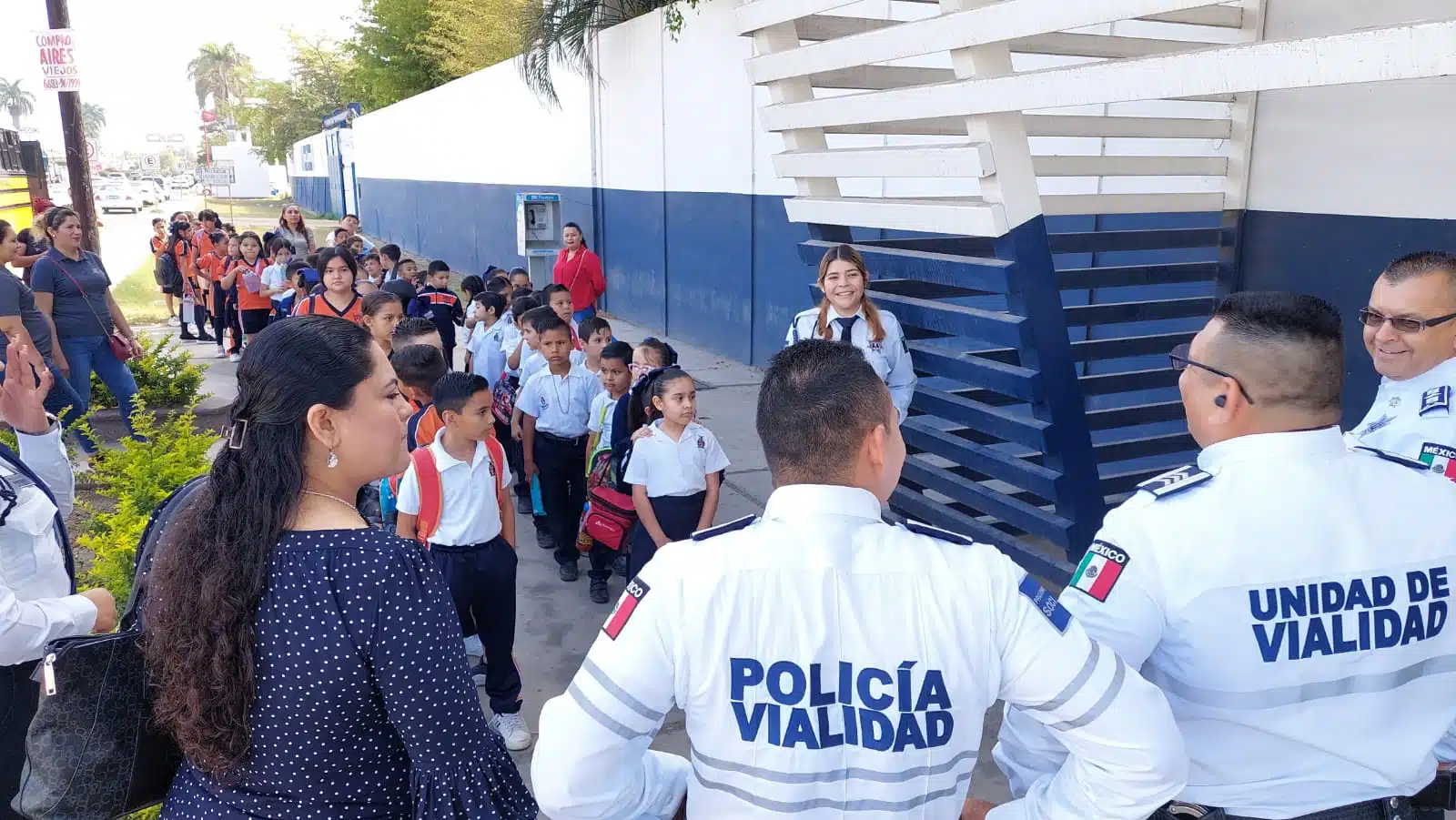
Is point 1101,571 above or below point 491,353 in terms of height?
above

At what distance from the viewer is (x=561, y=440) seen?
16.5 feet

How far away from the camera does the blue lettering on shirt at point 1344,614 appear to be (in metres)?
1.56

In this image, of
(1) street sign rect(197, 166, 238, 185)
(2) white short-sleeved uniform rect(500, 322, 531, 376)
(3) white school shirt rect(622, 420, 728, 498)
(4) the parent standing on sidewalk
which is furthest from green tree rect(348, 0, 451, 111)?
(3) white school shirt rect(622, 420, 728, 498)

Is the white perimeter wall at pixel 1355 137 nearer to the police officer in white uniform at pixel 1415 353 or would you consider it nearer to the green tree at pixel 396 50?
the police officer in white uniform at pixel 1415 353

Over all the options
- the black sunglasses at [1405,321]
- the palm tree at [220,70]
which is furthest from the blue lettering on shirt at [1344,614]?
the palm tree at [220,70]

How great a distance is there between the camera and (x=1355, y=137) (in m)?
4.38

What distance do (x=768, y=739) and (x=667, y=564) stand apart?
0.90 feet

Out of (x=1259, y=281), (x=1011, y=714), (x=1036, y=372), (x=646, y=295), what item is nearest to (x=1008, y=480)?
(x=1036, y=372)

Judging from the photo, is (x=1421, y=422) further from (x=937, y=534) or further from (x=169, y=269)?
(x=169, y=269)

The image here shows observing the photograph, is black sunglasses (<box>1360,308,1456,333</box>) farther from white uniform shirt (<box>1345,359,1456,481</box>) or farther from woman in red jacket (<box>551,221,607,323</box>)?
woman in red jacket (<box>551,221,607,323</box>)

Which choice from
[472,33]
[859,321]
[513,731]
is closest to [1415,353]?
[859,321]

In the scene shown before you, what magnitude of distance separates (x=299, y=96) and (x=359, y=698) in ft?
169

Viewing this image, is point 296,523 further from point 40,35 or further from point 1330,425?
point 40,35

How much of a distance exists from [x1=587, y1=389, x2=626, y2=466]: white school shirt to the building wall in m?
3.19
